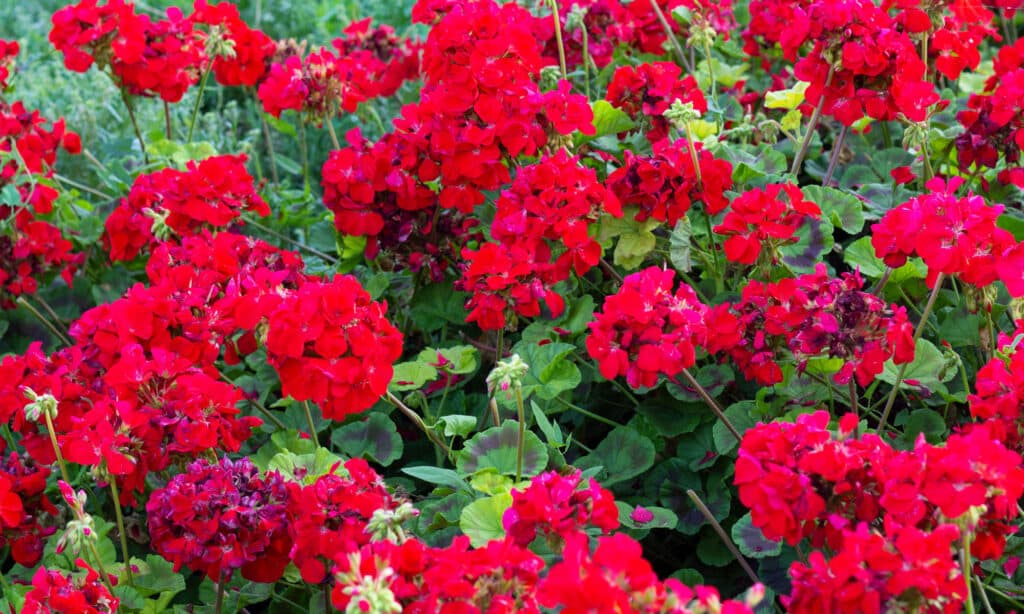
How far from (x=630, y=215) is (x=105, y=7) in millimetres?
1586

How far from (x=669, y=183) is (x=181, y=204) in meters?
1.12

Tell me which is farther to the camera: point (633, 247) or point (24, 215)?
point (24, 215)

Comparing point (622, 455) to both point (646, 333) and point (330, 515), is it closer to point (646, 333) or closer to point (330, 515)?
point (646, 333)

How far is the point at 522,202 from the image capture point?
2.25 meters

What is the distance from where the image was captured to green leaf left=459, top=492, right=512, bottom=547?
1835 mm

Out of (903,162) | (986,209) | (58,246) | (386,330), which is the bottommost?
(58,246)

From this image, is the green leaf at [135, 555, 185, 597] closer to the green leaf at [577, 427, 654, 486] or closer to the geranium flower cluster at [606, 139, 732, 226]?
the green leaf at [577, 427, 654, 486]

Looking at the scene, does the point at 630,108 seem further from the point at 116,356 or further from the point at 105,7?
the point at 105,7

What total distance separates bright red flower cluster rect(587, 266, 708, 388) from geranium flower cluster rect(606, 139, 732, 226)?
447 millimetres

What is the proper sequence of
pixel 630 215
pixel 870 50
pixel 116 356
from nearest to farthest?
pixel 116 356 → pixel 870 50 → pixel 630 215

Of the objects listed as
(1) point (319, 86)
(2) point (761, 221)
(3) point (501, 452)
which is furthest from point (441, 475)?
(1) point (319, 86)

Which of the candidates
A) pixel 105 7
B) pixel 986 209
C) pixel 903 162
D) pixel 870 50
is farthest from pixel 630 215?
pixel 105 7

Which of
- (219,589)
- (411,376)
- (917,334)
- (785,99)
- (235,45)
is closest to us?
(219,589)

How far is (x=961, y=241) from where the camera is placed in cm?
181
